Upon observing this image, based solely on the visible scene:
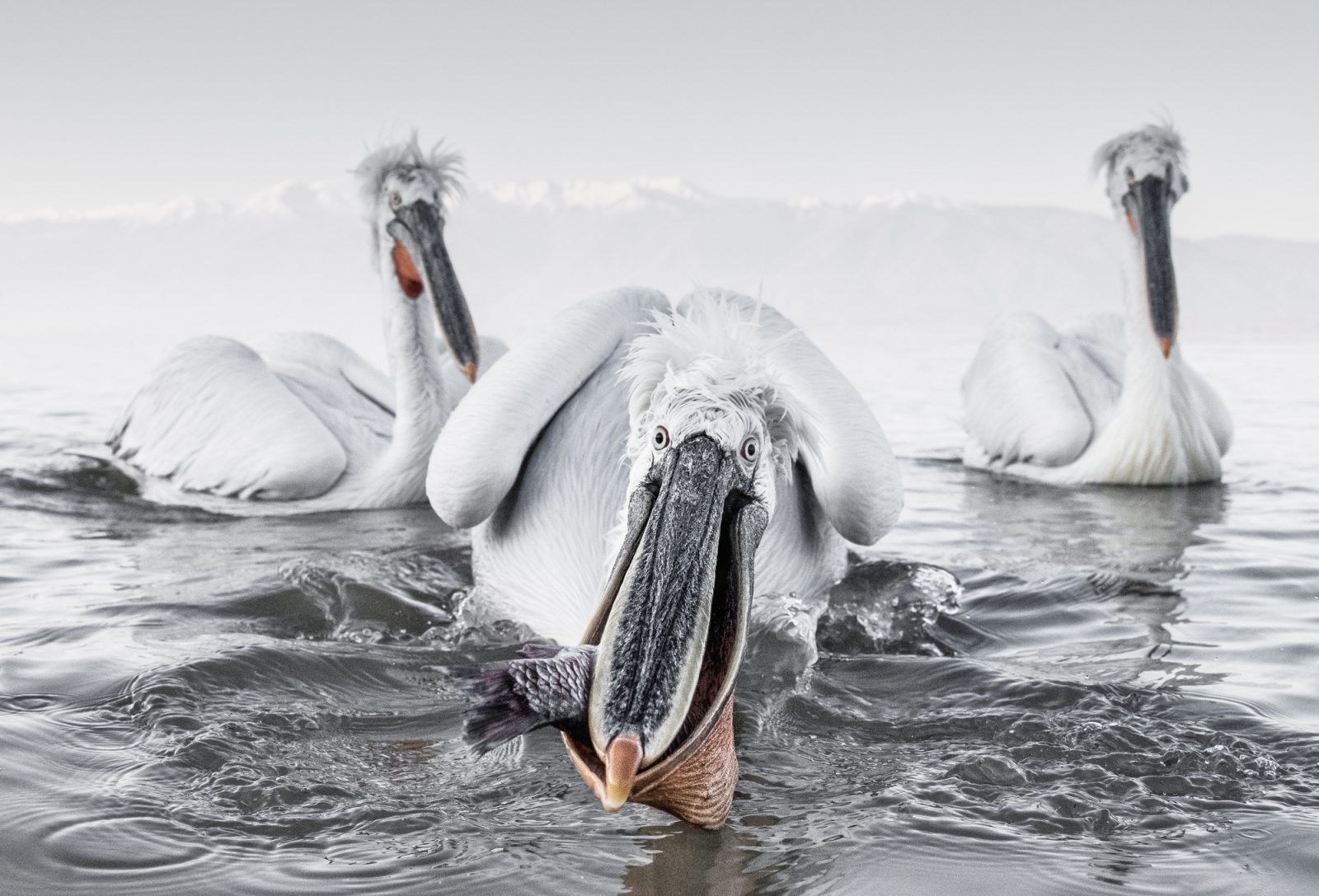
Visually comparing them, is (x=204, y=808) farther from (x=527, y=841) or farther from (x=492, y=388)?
(x=492, y=388)

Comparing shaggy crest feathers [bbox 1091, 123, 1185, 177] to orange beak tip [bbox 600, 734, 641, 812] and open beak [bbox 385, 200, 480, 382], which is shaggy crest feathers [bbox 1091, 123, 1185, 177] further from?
orange beak tip [bbox 600, 734, 641, 812]

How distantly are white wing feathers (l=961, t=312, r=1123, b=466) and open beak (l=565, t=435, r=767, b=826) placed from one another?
4.67 metres

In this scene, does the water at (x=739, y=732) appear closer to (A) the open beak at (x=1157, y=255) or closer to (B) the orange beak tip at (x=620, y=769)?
(B) the orange beak tip at (x=620, y=769)

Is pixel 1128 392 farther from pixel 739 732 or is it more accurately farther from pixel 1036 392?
pixel 739 732

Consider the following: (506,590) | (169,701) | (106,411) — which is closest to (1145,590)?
(506,590)

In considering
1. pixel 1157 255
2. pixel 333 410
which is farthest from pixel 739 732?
pixel 1157 255

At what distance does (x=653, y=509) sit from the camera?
7.25 ft

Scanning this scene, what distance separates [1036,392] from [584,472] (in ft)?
12.6

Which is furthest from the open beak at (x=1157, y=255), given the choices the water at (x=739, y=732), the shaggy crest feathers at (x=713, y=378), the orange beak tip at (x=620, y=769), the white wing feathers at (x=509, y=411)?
the orange beak tip at (x=620, y=769)

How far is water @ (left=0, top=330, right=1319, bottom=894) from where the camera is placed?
2.22 metres

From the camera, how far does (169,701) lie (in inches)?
118

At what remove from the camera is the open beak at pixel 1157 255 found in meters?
6.52

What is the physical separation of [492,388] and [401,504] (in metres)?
2.19

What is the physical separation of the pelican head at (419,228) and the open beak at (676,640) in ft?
11.1
